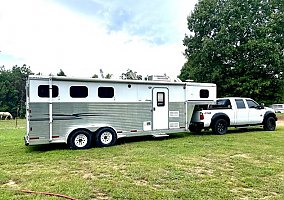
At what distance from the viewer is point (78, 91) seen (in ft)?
31.3

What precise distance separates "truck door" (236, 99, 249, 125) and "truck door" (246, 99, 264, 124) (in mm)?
248

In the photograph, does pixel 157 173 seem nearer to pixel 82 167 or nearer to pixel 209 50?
pixel 82 167

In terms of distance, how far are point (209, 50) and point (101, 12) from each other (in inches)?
505

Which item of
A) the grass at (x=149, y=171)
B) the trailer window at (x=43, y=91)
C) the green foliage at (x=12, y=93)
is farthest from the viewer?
the green foliage at (x=12, y=93)

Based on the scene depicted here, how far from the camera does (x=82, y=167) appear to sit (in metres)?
6.78

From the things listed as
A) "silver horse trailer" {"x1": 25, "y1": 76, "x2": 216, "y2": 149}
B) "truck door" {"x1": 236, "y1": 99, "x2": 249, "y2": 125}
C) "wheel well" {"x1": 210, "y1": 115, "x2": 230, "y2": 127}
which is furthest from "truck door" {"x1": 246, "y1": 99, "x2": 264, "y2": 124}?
"silver horse trailer" {"x1": 25, "y1": 76, "x2": 216, "y2": 149}

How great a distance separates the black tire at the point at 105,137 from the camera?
9.77m

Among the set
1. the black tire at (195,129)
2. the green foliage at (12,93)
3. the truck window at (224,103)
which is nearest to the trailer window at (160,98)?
the black tire at (195,129)

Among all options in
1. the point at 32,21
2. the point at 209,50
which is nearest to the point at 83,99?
the point at 32,21

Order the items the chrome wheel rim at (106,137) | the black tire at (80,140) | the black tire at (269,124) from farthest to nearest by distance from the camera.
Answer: the black tire at (269,124), the chrome wheel rim at (106,137), the black tire at (80,140)

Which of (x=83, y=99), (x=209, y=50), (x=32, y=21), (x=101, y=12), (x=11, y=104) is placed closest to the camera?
(x=83, y=99)

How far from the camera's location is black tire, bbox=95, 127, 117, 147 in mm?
9773

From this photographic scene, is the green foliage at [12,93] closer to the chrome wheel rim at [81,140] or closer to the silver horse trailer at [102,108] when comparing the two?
the silver horse trailer at [102,108]

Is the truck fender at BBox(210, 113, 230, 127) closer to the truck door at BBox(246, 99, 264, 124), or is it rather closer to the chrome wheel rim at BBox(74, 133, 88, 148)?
the truck door at BBox(246, 99, 264, 124)
